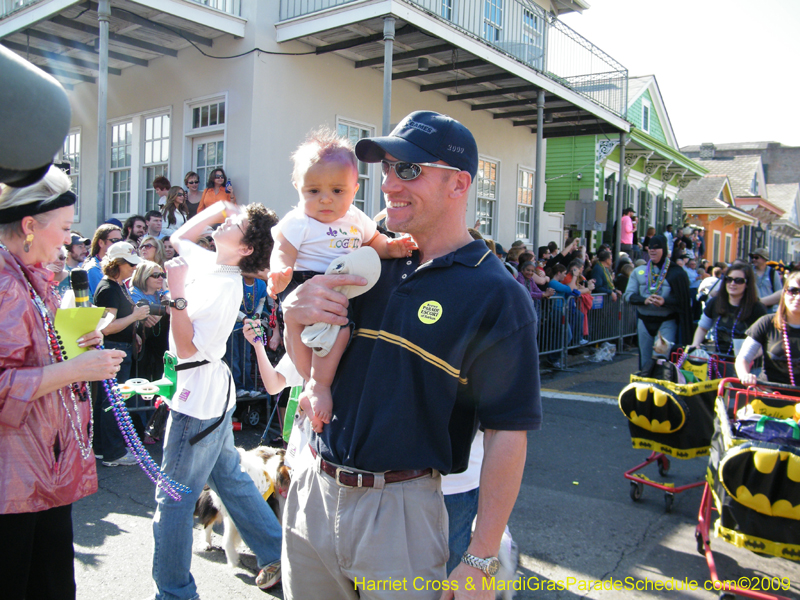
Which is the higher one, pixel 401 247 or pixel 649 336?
pixel 401 247

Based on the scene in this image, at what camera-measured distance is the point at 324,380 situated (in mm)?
1903

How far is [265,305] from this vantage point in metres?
7.09

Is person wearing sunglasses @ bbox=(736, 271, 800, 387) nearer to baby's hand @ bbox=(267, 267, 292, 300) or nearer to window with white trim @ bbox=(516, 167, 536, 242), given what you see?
baby's hand @ bbox=(267, 267, 292, 300)

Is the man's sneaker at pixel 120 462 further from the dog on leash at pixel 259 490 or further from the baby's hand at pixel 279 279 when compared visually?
the baby's hand at pixel 279 279

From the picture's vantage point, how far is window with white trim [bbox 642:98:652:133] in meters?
25.7

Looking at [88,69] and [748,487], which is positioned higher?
[88,69]

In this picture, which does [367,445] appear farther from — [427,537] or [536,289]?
[536,289]

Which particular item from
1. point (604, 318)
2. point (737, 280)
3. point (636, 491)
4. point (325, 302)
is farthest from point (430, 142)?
point (604, 318)

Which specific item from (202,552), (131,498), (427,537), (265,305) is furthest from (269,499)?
(265,305)

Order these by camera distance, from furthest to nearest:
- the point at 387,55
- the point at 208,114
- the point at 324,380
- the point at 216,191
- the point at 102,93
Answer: the point at 208,114 → the point at 216,191 → the point at 387,55 → the point at 102,93 → the point at 324,380

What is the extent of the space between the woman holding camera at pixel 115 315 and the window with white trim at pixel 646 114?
2524 centimetres

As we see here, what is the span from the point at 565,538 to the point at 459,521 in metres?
2.60

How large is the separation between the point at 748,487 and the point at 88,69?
43.8 ft

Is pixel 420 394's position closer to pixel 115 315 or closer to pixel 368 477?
pixel 368 477
